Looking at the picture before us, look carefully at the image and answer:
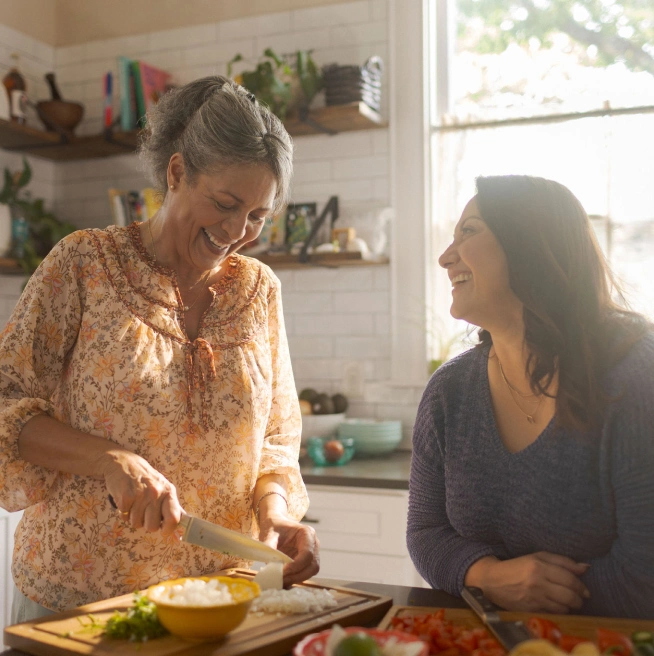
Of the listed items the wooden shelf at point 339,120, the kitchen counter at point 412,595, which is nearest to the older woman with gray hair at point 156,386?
the kitchen counter at point 412,595

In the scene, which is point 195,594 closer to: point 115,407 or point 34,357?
point 115,407

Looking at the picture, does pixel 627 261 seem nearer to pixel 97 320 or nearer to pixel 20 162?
pixel 97 320

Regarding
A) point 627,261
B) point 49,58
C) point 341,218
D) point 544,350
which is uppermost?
point 49,58

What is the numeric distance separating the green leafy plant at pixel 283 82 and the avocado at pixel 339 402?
1203 mm

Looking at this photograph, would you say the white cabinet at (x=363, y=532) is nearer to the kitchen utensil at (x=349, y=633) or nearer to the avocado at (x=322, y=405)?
the avocado at (x=322, y=405)

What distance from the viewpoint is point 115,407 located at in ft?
5.16

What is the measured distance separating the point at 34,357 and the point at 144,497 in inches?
14.2

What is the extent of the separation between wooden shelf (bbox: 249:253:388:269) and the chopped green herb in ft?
7.59

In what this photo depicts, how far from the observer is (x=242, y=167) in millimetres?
1675

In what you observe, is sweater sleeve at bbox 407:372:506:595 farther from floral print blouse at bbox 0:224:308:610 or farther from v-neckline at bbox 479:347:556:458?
floral print blouse at bbox 0:224:308:610

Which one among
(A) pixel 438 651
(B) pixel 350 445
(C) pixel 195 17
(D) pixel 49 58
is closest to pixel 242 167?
(A) pixel 438 651

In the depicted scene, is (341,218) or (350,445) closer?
(350,445)

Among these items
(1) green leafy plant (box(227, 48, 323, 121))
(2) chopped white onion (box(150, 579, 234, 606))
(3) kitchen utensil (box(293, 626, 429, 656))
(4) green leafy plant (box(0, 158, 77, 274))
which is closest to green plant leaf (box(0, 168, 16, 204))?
(4) green leafy plant (box(0, 158, 77, 274))

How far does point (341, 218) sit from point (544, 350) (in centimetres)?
213
